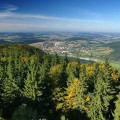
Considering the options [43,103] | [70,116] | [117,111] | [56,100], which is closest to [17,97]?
[43,103]

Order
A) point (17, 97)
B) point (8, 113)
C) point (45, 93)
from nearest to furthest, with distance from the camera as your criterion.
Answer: point (8, 113) < point (17, 97) < point (45, 93)

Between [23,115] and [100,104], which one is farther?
[100,104]

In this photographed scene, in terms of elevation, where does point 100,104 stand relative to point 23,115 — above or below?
below

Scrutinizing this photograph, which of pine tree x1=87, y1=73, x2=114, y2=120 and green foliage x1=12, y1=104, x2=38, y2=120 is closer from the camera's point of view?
green foliage x1=12, y1=104, x2=38, y2=120

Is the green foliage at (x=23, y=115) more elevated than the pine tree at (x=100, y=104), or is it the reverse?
the green foliage at (x=23, y=115)

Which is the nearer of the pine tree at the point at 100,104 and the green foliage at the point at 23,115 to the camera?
the green foliage at the point at 23,115

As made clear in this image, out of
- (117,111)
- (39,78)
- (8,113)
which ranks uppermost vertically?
(39,78)

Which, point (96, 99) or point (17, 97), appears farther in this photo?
point (96, 99)

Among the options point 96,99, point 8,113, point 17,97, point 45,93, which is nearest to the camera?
point 8,113

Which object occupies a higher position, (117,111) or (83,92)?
(83,92)

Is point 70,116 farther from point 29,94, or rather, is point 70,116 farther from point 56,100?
point 29,94

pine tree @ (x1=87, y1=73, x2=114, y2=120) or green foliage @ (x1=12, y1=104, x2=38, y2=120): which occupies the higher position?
green foliage @ (x1=12, y1=104, x2=38, y2=120)
